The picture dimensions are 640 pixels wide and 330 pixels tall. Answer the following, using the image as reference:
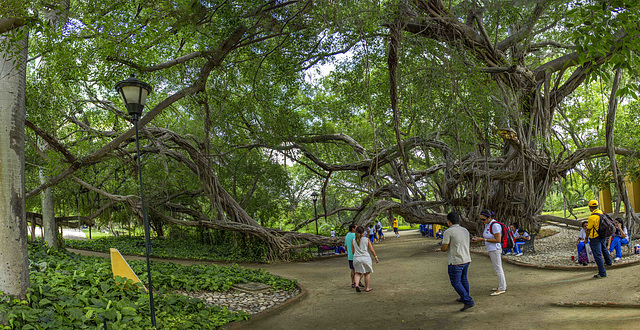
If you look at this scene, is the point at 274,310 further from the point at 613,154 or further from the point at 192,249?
the point at 192,249

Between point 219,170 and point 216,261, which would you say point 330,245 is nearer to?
point 216,261

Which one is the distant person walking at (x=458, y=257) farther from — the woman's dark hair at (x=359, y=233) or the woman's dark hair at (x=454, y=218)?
the woman's dark hair at (x=359, y=233)

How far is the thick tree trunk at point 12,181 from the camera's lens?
449cm

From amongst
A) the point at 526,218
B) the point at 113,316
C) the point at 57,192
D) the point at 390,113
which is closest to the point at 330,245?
the point at 390,113

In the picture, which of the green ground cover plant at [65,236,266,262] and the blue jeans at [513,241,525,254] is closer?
the blue jeans at [513,241,525,254]

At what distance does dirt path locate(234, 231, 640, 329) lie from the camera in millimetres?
4352

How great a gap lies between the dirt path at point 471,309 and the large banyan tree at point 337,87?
1783 mm

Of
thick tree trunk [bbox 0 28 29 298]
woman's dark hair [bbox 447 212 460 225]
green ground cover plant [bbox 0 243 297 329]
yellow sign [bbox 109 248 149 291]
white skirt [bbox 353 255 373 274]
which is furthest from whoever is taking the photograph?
white skirt [bbox 353 255 373 274]

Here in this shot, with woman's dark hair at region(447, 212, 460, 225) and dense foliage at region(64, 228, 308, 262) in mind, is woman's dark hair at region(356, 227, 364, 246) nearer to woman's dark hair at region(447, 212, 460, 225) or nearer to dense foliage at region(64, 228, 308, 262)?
woman's dark hair at region(447, 212, 460, 225)

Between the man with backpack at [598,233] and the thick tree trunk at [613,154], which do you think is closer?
the man with backpack at [598,233]

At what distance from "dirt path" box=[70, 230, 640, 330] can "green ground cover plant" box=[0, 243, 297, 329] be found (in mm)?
712

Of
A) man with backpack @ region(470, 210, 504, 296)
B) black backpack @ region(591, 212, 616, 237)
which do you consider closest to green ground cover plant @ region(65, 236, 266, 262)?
man with backpack @ region(470, 210, 504, 296)

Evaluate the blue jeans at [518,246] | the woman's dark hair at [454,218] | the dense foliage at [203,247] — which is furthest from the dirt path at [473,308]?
the dense foliage at [203,247]

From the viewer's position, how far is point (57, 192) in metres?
14.0
